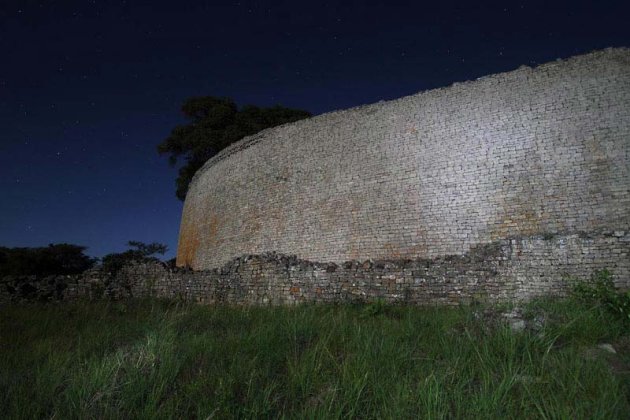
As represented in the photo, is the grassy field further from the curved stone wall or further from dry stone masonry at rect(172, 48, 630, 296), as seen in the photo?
the curved stone wall

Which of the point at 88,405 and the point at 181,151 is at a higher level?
the point at 181,151

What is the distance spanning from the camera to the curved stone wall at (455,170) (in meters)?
10.4

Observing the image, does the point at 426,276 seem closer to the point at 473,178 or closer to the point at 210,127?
the point at 473,178

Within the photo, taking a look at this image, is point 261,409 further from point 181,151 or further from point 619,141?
point 181,151

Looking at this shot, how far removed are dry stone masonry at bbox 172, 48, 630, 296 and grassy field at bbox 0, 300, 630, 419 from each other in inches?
170

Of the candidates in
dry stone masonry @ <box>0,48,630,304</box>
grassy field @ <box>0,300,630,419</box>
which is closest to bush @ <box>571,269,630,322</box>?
grassy field @ <box>0,300,630,419</box>

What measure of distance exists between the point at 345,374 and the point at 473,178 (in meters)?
10.5

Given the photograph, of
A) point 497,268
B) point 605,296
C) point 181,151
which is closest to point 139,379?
point 605,296

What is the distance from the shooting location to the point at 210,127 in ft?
92.1

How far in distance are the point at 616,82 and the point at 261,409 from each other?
13.5 m

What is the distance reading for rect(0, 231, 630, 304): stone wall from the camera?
7188 mm

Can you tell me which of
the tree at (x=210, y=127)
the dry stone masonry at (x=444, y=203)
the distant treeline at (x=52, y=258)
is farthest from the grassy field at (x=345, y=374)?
the distant treeline at (x=52, y=258)

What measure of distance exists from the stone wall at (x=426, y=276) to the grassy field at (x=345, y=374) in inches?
107

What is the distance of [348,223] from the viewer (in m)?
14.1
